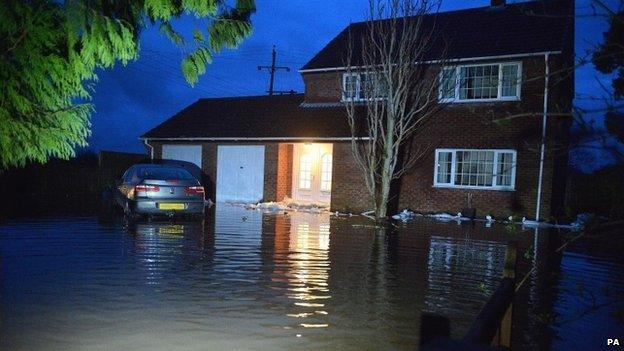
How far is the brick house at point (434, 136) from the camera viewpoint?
16.3 meters

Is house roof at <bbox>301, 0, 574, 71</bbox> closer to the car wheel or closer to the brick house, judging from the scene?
the brick house

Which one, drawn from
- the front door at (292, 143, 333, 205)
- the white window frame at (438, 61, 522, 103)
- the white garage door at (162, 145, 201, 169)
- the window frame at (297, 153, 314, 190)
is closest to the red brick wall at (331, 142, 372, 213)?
the front door at (292, 143, 333, 205)

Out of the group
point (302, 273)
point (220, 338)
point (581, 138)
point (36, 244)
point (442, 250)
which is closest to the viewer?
point (581, 138)

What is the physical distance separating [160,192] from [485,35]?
42.5ft

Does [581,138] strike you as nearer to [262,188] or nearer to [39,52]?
[39,52]

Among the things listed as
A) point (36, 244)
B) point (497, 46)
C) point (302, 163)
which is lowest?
point (36, 244)

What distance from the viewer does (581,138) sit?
107 inches

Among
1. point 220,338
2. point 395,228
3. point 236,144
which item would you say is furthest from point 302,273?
point 236,144

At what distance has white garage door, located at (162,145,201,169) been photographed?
22734 mm

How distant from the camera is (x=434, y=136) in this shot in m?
17.8

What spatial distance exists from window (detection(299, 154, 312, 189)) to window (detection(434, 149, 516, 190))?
5.56 metres

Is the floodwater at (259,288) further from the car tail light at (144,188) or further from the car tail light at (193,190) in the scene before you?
the car tail light at (193,190)

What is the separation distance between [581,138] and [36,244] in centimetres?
972

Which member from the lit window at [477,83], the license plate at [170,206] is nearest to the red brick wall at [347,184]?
the lit window at [477,83]
